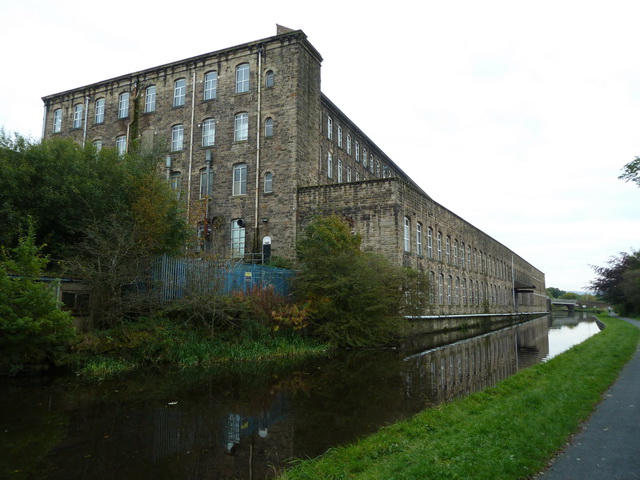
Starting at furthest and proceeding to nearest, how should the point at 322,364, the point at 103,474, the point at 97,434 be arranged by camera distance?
the point at 322,364
the point at 97,434
the point at 103,474

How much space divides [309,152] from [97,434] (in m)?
22.4

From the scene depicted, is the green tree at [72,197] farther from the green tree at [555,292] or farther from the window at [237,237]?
the green tree at [555,292]

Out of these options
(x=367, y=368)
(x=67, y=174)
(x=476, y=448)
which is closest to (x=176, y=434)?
(x=476, y=448)

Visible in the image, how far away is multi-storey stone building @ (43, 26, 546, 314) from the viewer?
2553cm

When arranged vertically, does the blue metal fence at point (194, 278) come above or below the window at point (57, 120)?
below

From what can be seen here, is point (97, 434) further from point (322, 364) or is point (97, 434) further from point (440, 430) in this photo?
point (322, 364)

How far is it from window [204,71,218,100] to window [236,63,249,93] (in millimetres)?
1580

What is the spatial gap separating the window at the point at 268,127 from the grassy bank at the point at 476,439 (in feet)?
69.5

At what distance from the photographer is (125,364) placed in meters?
12.8

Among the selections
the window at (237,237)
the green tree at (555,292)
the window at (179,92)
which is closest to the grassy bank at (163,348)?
the window at (237,237)

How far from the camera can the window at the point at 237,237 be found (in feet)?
89.2

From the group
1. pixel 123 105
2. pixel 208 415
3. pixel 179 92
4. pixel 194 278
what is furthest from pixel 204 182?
pixel 208 415

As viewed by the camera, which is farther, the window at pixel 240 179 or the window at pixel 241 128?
the window at pixel 241 128

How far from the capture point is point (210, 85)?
29.5m
